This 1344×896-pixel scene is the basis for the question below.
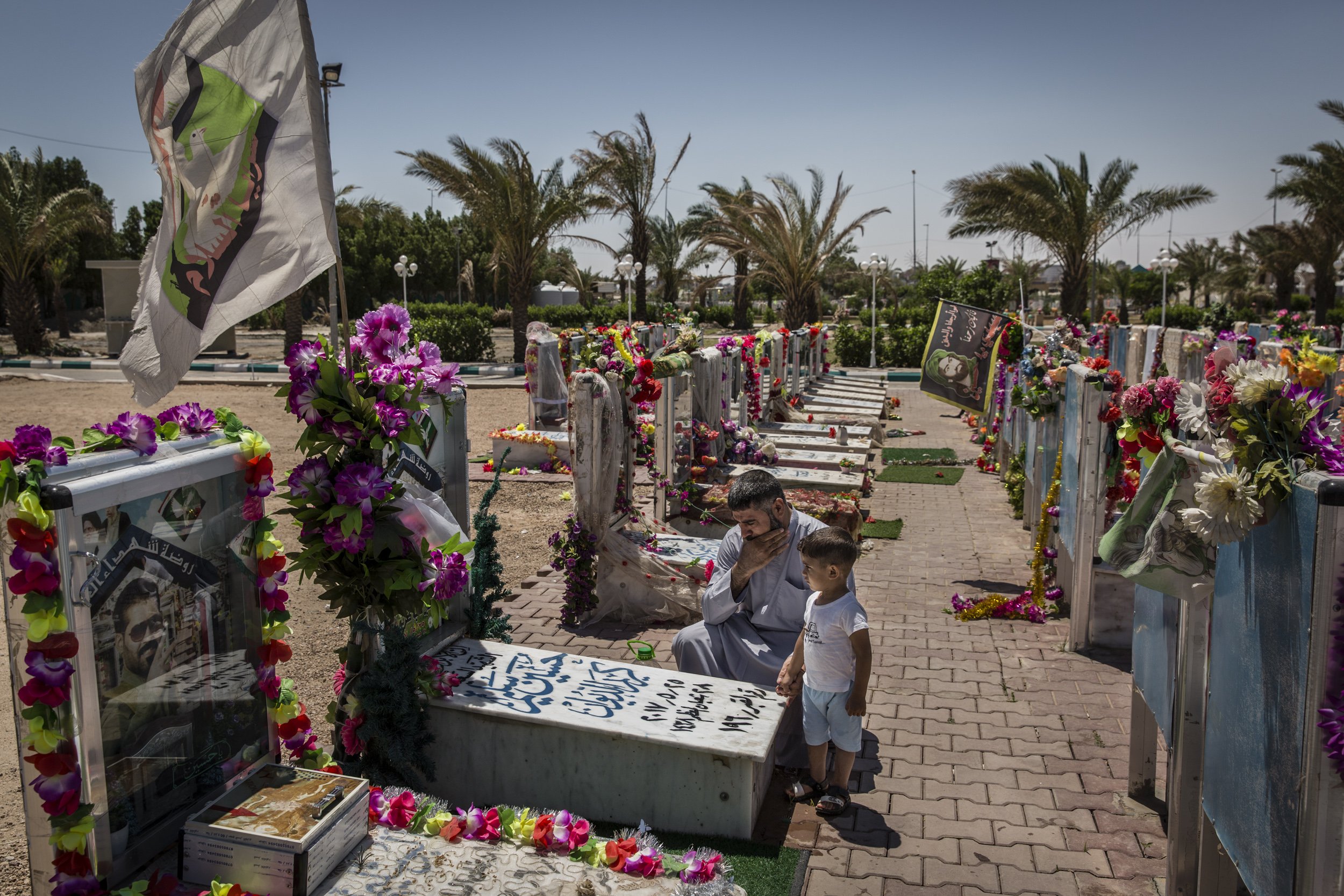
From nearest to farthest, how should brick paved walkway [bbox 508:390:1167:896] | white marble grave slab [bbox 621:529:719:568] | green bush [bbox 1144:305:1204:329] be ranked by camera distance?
1. brick paved walkway [bbox 508:390:1167:896]
2. white marble grave slab [bbox 621:529:719:568]
3. green bush [bbox 1144:305:1204:329]

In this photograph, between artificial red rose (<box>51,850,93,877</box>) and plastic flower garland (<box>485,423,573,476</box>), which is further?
plastic flower garland (<box>485,423,573,476</box>)

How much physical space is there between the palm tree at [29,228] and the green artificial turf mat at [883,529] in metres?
30.3

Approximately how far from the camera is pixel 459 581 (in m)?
4.25

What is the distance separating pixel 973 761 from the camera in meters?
4.95

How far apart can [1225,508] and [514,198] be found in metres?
24.7

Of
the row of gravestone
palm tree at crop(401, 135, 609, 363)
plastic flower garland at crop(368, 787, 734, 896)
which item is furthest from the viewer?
palm tree at crop(401, 135, 609, 363)

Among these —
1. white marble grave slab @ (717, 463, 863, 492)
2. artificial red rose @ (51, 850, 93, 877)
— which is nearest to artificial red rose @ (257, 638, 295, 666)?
artificial red rose @ (51, 850, 93, 877)

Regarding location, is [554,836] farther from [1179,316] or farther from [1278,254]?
[1179,316]

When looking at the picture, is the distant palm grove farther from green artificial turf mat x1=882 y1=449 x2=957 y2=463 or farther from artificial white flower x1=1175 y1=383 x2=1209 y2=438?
artificial white flower x1=1175 y1=383 x2=1209 y2=438

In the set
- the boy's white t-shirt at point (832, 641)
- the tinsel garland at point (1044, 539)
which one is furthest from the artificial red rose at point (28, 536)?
the tinsel garland at point (1044, 539)

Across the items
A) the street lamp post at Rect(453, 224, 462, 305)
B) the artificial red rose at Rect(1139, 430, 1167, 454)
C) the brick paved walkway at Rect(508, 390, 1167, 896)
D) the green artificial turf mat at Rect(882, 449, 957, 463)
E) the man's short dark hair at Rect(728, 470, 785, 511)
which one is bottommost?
the brick paved walkway at Rect(508, 390, 1167, 896)

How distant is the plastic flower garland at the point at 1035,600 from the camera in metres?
7.24

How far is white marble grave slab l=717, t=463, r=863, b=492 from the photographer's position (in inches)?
428

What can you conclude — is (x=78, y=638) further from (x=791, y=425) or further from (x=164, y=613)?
(x=791, y=425)
